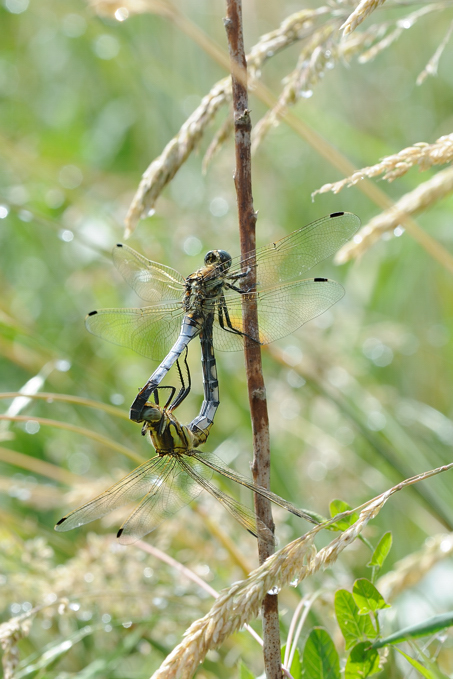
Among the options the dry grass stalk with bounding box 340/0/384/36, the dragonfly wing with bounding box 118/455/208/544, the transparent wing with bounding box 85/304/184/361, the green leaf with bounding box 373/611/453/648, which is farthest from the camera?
the transparent wing with bounding box 85/304/184/361

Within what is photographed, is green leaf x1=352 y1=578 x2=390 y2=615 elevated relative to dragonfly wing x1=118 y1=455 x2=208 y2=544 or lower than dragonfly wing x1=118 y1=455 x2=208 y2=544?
lower

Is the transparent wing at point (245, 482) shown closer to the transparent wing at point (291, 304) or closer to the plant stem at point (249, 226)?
the plant stem at point (249, 226)

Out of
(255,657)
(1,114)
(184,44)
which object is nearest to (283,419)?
(255,657)

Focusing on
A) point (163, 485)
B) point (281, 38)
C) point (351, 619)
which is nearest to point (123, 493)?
point (163, 485)

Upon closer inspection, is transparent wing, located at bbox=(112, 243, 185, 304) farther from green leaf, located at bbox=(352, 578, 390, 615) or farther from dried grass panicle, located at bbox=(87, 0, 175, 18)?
green leaf, located at bbox=(352, 578, 390, 615)

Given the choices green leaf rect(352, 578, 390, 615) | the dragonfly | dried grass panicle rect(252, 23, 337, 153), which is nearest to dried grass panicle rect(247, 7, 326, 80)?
dried grass panicle rect(252, 23, 337, 153)

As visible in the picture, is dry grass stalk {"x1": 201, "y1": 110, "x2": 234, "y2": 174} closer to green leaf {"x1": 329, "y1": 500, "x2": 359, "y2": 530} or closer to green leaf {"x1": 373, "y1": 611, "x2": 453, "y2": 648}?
green leaf {"x1": 329, "y1": 500, "x2": 359, "y2": 530}

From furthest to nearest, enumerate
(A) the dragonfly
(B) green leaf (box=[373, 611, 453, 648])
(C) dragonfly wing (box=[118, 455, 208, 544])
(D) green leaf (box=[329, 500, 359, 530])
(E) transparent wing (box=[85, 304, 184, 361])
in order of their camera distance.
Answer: (E) transparent wing (box=[85, 304, 184, 361])
(C) dragonfly wing (box=[118, 455, 208, 544])
(A) the dragonfly
(D) green leaf (box=[329, 500, 359, 530])
(B) green leaf (box=[373, 611, 453, 648])

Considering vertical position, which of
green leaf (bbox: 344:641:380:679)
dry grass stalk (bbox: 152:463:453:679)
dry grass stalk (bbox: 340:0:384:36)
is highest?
dry grass stalk (bbox: 340:0:384:36)

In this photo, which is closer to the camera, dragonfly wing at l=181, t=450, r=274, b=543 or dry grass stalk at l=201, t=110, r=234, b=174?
dragonfly wing at l=181, t=450, r=274, b=543
